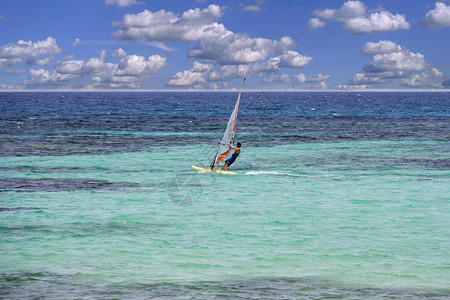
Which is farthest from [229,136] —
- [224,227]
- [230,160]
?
[224,227]

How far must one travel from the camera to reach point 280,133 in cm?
8150

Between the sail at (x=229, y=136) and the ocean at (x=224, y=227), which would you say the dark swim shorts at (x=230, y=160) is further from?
the ocean at (x=224, y=227)

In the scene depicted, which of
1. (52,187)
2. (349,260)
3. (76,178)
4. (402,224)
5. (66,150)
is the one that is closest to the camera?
(349,260)

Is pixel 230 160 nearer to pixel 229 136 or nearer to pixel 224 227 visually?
pixel 229 136

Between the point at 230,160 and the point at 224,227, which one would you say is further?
the point at 230,160

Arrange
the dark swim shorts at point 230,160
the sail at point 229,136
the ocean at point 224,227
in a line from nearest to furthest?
the ocean at point 224,227
the sail at point 229,136
the dark swim shorts at point 230,160

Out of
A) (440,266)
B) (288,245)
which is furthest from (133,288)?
(440,266)

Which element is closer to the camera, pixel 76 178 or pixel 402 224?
pixel 402 224

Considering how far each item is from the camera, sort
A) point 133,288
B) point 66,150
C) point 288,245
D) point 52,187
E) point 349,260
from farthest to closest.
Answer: point 66,150, point 52,187, point 288,245, point 349,260, point 133,288

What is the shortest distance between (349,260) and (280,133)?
199 feet

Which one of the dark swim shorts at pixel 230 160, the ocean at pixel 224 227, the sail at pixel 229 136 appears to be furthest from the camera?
the dark swim shorts at pixel 230 160

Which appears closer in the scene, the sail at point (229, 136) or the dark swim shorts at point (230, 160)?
the sail at point (229, 136)

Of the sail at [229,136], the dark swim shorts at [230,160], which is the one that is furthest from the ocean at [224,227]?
the sail at [229,136]

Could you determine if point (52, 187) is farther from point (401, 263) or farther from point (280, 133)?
point (280, 133)
